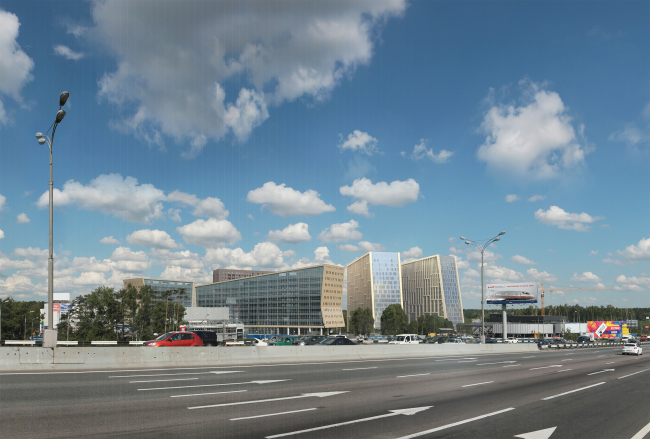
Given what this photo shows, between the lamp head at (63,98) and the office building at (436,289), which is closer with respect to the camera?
the lamp head at (63,98)

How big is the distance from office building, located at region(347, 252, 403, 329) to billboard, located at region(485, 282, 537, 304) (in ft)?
255

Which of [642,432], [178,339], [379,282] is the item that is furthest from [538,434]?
[379,282]

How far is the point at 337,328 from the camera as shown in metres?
146

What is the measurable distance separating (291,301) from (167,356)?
127469 millimetres

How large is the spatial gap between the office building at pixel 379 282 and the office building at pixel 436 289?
519 inches

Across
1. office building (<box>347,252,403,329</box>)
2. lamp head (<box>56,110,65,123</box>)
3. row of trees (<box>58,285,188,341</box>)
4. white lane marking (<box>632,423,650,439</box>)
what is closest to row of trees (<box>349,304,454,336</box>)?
office building (<box>347,252,403,329</box>)

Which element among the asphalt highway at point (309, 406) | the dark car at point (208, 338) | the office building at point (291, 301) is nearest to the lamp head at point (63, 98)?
the asphalt highway at point (309, 406)

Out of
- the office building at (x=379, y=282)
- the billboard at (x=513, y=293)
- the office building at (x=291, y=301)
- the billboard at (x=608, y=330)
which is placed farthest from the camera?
the office building at (x=379, y=282)

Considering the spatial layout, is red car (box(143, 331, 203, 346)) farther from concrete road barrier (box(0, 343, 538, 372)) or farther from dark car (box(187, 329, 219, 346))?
concrete road barrier (box(0, 343, 538, 372))

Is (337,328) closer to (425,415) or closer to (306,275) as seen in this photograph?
(306,275)

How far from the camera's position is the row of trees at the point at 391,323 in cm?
12975

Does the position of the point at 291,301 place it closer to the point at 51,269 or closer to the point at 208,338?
the point at 208,338

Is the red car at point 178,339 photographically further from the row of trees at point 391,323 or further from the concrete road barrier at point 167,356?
the row of trees at point 391,323

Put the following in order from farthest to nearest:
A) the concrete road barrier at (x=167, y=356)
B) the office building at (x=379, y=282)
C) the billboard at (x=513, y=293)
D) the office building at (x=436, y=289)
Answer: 1. the office building at (x=436, y=289)
2. the office building at (x=379, y=282)
3. the billboard at (x=513, y=293)
4. the concrete road barrier at (x=167, y=356)
